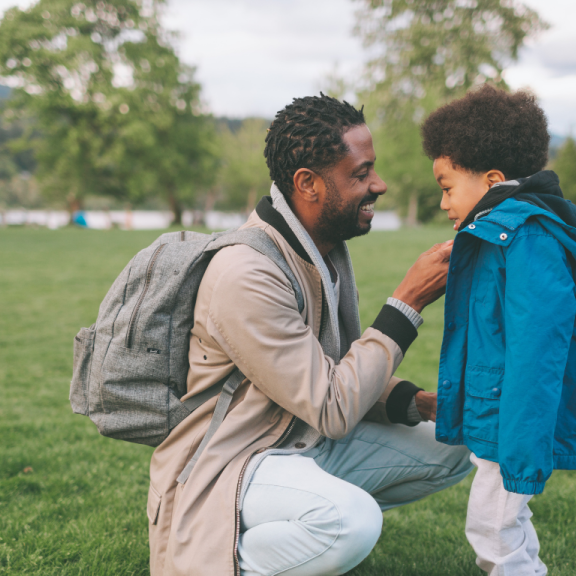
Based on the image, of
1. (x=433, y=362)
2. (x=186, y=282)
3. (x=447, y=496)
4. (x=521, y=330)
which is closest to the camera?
(x=521, y=330)

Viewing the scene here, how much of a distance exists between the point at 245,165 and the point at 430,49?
166ft

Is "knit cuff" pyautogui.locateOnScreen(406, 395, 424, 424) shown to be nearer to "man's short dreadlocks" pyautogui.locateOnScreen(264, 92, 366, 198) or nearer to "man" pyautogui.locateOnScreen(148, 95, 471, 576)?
"man" pyautogui.locateOnScreen(148, 95, 471, 576)

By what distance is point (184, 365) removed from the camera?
2221 mm

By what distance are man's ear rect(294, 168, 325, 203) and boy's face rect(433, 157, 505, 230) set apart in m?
0.50

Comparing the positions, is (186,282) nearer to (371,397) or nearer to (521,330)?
(371,397)

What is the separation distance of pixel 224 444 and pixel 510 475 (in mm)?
961

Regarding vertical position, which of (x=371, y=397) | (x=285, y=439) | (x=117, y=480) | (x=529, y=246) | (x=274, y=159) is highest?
(x=274, y=159)

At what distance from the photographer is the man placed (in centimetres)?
197

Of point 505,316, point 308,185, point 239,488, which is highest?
point 308,185

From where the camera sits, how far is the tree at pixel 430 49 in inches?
831

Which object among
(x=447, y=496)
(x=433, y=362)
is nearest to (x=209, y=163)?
(x=433, y=362)

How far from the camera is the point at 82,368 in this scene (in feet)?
7.51

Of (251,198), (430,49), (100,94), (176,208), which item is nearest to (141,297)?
(430,49)

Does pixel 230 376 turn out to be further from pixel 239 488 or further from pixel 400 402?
pixel 400 402
